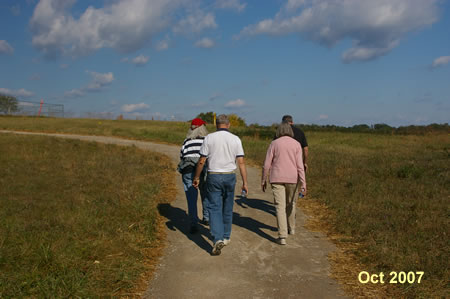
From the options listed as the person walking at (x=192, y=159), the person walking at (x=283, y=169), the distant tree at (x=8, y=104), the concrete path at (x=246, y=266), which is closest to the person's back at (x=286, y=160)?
the person walking at (x=283, y=169)

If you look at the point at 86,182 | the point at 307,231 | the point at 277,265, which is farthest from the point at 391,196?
the point at 86,182

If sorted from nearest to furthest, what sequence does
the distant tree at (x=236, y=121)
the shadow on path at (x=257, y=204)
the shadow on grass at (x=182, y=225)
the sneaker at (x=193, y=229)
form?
the shadow on grass at (x=182, y=225) < the sneaker at (x=193, y=229) < the shadow on path at (x=257, y=204) < the distant tree at (x=236, y=121)

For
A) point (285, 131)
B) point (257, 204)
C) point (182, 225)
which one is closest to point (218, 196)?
Answer: point (285, 131)

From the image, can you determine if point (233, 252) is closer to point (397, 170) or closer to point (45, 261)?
point (45, 261)

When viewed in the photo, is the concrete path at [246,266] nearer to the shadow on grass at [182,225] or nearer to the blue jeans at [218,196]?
the shadow on grass at [182,225]

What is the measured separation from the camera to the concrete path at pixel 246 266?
171 inches

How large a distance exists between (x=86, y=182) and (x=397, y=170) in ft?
32.4

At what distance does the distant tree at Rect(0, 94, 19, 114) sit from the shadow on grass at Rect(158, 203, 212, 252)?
52945 mm

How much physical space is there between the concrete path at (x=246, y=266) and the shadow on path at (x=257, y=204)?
948 mm

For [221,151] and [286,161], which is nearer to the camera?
[221,151]

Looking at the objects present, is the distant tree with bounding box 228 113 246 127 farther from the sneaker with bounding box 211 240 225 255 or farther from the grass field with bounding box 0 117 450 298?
the sneaker with bounding box 211 240 225 255

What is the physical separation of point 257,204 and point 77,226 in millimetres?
4264

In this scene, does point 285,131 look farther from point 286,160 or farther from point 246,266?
point 246,266
